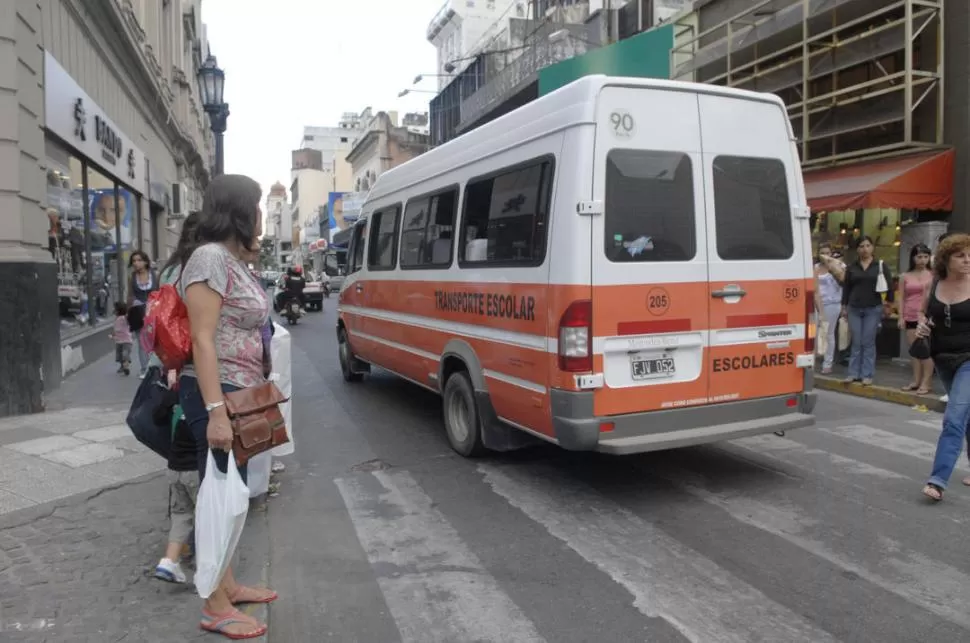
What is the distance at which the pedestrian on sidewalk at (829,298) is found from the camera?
10.7 metres

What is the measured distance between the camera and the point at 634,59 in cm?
1950

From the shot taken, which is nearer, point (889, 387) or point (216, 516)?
point (216, 516)

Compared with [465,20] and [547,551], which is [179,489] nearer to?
[547,551]

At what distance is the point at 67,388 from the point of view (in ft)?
30.9

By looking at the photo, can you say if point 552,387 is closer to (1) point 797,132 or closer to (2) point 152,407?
(2) point 152,407

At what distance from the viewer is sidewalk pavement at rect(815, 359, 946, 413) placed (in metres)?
8.41

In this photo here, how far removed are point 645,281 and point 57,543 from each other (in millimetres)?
3908

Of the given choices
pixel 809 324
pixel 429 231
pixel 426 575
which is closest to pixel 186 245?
pixel 426 575

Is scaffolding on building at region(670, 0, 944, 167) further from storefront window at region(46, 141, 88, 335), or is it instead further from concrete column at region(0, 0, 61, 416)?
storefront window at region(46, 141, 88, 335)

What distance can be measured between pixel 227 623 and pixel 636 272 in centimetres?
313

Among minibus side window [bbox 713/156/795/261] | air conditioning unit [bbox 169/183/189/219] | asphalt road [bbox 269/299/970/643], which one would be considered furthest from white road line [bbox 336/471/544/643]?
air conditioning unit [bbox 169/183/189/219]

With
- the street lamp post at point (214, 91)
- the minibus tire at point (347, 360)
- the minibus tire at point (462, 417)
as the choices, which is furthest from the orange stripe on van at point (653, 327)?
the street lamp post at point (214, 91)

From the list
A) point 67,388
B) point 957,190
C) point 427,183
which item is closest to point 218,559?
point 427,183

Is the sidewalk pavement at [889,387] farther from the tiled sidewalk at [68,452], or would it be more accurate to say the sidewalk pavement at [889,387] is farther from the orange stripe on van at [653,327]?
the tiled sidewalk at [68,452]
